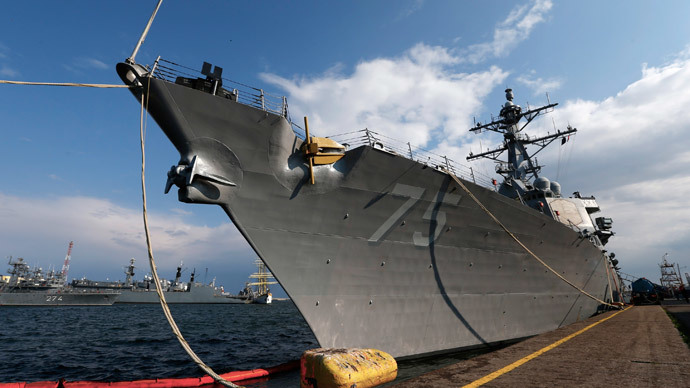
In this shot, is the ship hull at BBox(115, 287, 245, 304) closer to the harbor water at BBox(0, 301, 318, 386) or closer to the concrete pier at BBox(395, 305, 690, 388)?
the harbor water at BBox(0, 301, 318, 386)

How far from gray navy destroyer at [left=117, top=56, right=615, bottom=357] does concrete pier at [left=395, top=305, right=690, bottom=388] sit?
2.36 m

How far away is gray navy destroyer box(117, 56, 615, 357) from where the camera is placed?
5875 mm

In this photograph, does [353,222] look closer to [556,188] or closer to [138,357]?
[138,357]

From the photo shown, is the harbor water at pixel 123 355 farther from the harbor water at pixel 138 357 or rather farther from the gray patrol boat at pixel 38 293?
the gray patrol boat at pixel 38 293

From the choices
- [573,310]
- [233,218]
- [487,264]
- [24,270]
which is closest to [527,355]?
[487,264]

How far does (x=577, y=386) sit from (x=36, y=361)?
15469mm

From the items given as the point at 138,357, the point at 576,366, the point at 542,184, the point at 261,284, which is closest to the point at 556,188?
the point at 542,184

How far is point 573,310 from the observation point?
1417 cm

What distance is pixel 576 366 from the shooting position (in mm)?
4898

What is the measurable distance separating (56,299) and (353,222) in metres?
63.8

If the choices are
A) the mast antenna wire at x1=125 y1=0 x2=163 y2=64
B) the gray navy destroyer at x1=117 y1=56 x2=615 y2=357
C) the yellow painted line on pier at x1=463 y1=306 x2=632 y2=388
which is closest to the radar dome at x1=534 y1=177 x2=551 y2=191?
the gray navy destroyer at x1=117 y1=56 x2=615 y2=357

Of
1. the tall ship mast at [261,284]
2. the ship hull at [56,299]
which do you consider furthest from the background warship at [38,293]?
the tall ship mast at [261,284]

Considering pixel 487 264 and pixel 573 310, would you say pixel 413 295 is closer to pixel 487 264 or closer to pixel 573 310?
pixel 487 264

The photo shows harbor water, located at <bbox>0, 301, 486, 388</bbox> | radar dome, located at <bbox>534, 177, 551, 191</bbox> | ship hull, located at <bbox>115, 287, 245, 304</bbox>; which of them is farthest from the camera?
ship hull, located at <bbox>115, 287, 245, 304</bbox>
